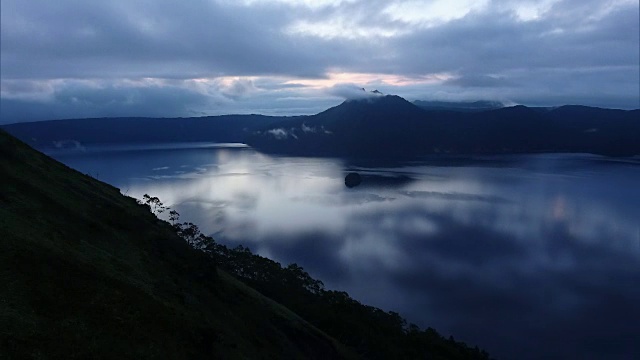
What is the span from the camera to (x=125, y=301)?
82.3 ft

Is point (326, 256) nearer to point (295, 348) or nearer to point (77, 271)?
point (295, 348)

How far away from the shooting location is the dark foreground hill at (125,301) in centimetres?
2088

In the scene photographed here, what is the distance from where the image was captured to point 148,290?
28.9 m

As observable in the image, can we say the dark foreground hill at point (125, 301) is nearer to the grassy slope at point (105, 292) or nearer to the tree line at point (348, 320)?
the grassy slope at point (105, 292)

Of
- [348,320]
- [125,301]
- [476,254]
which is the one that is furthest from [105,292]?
[476,254]

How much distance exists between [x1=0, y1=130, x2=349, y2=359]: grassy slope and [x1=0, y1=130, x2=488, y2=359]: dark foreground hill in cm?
8

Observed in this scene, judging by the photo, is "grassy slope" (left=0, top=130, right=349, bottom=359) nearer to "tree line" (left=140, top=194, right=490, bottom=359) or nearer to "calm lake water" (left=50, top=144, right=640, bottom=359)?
"tree line" (left=140, top=194, right=490, bottom=359)

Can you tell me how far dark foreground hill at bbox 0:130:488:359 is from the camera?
2088 cm

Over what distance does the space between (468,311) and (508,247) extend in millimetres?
43583

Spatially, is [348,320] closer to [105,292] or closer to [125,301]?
[125,301]

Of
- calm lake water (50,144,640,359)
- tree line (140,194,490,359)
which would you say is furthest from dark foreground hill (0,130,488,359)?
calm lake water (50,144,640,359)

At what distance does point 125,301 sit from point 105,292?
1247 millimetres

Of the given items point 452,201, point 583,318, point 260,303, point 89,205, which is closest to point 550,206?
point 452,201

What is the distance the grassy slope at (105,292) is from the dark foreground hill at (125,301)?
0.08m
